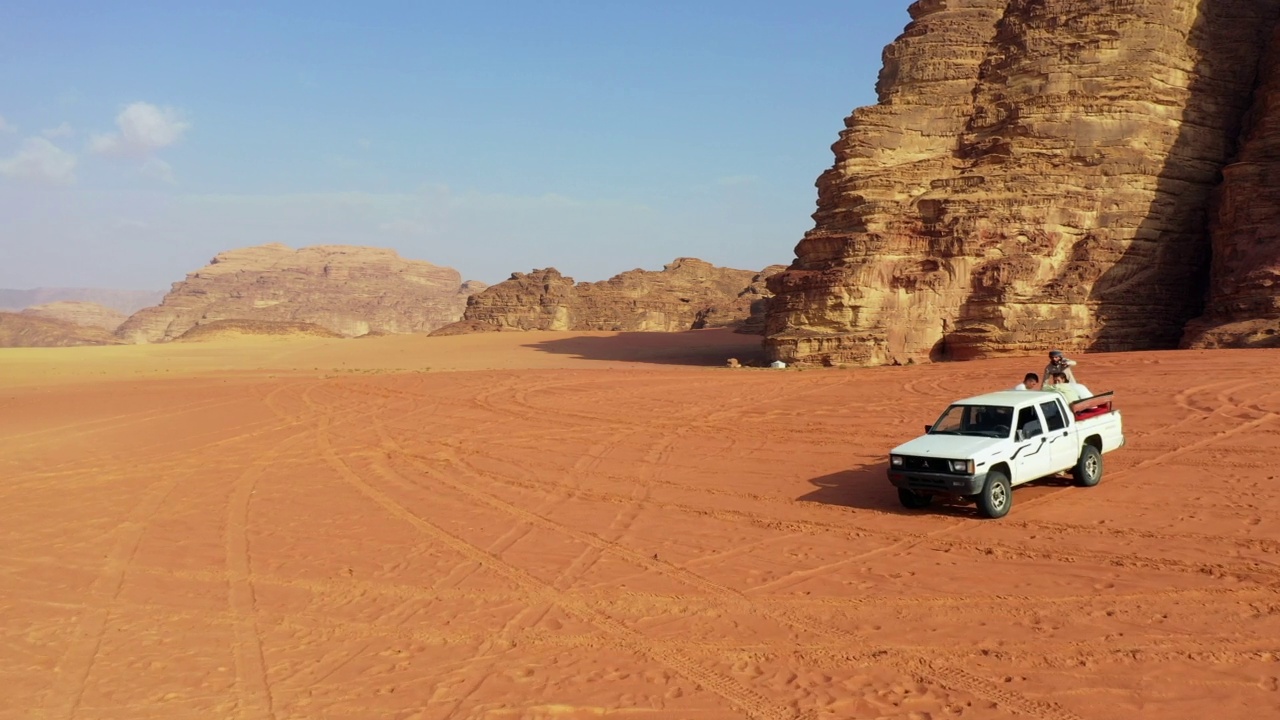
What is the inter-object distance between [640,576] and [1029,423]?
5165 millimetres

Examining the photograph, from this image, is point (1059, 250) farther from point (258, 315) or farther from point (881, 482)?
point (258, 315)

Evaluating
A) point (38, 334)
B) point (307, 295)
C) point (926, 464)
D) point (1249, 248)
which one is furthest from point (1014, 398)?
point (307, 295)

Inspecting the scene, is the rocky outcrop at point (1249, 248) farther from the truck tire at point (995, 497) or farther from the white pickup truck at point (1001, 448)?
the truck tire at point (995, 497)

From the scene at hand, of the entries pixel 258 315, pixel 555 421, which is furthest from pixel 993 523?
pixel 258 315

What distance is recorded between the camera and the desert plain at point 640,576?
18.8 ft

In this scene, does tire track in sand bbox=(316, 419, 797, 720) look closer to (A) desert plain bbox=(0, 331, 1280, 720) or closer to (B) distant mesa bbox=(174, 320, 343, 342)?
(A) desert plain bbox=(0, 331, 1280, 720)

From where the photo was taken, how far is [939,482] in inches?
379

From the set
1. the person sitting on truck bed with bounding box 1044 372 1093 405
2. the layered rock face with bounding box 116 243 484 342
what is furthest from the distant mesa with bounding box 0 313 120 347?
the person sitting on truck bed with bounding box 1044 372 1093 405

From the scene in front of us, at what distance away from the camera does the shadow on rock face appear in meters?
39.8

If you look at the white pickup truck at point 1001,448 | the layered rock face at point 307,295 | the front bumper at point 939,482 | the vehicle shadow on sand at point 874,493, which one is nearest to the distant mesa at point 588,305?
the layered rock face at point 307,295

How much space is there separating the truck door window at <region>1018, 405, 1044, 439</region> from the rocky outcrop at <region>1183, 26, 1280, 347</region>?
60.3 feet

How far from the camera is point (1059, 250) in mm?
29031

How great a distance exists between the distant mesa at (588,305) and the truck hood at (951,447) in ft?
192

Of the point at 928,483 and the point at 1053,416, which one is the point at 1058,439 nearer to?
the point at 1053,416
